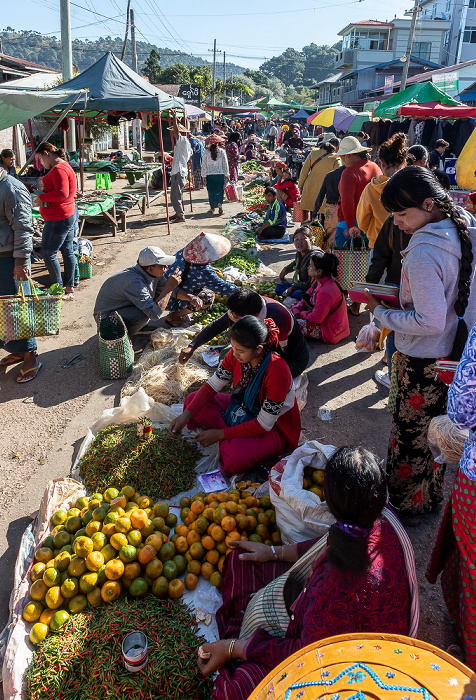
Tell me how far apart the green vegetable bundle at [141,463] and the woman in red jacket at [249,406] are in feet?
0.53

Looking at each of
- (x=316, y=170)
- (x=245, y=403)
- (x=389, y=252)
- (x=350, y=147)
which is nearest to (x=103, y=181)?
(x=316, y=170)

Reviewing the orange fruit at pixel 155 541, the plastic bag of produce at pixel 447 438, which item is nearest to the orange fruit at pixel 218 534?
the orange fruit at pixel 155 541

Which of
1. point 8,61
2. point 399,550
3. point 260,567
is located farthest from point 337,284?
point 8,61

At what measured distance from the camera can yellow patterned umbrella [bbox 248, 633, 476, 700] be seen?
3.38 feet

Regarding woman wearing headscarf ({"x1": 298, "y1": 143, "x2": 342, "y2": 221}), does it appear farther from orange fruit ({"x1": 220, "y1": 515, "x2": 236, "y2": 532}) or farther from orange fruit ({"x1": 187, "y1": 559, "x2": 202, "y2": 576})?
orange fruit ({"x1": 187, "y1": 559, "x2": 202, "y2": 576})

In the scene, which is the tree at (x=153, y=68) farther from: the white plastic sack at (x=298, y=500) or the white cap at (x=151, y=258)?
the white plastic sack at (x=298, y=500)

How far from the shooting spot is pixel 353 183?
5484mm

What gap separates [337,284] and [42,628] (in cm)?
410

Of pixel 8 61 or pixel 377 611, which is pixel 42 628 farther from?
pixel 8 61

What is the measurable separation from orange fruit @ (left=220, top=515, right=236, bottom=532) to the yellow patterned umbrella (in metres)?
1.47

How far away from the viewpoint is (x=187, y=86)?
3175 cm

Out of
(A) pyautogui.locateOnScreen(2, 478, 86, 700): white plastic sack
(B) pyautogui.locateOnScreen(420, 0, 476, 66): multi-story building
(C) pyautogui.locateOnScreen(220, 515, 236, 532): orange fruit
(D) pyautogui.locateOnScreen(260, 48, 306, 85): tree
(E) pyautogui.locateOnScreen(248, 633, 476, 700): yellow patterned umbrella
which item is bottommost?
(A) pyautogui.locateOnScreen(2, 478, 86, 700): white plastic sack

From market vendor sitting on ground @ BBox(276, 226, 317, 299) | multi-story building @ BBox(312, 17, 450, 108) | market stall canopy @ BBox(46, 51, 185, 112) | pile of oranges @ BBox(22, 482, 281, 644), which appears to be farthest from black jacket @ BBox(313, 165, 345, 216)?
multi-story building @ BBox(312, 17, 450, 108)

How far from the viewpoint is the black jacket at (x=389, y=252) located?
11.3 ft
